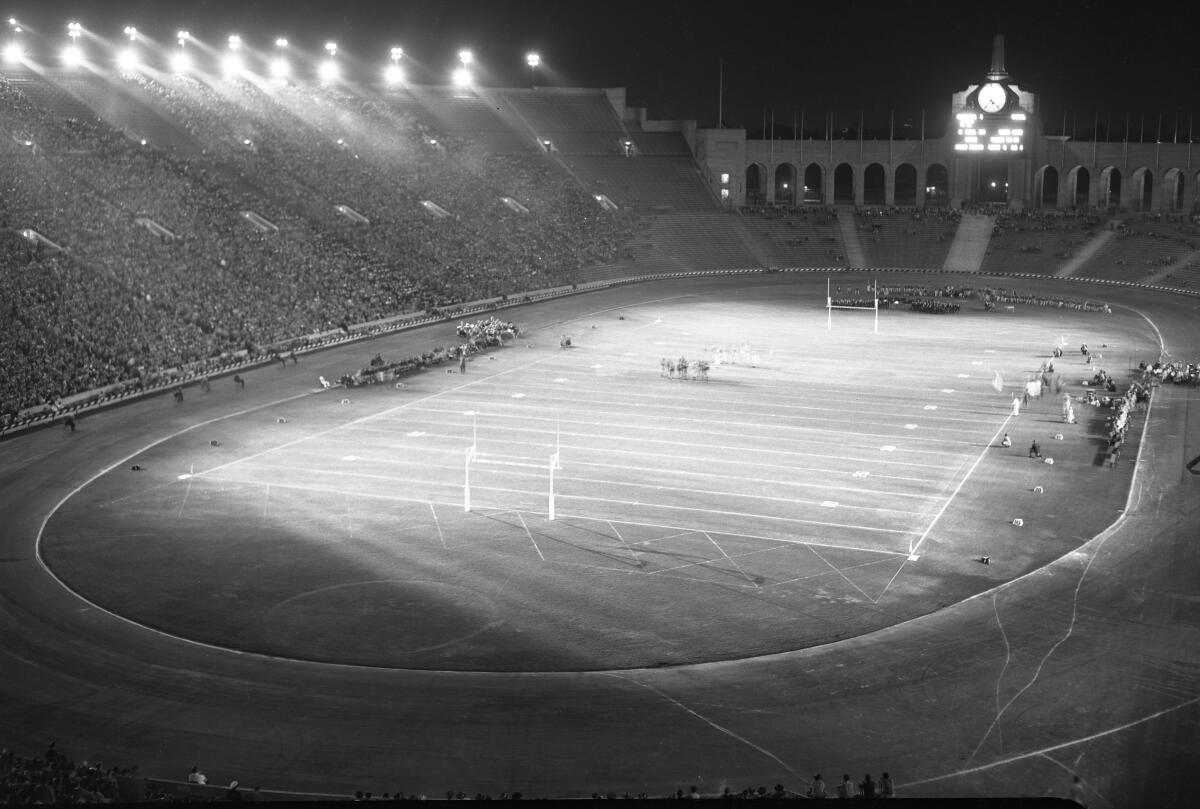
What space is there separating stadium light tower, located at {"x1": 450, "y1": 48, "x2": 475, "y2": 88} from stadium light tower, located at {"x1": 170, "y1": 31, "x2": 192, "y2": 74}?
2794 centimetres

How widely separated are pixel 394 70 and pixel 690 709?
107 m

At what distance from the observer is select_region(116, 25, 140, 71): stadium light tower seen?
317 feet

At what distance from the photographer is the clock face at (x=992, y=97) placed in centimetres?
10850

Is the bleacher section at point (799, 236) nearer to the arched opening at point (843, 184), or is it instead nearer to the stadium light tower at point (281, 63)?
the arched opening at point (843, 184)

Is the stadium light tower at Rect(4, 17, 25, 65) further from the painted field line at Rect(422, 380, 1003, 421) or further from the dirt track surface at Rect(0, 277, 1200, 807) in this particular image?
the dirt track surface at Rect(0, 277, 1200, 807)

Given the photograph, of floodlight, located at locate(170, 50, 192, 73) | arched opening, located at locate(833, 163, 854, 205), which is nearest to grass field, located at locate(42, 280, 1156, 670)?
floodlight, located at locate(170, 50, 192, 73)

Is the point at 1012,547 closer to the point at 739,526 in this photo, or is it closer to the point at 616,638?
the point at 739,526

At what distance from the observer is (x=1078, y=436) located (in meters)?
43.1

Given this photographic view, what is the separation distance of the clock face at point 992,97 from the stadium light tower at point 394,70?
5491 centimetres

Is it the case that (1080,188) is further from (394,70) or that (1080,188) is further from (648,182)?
(394,70)

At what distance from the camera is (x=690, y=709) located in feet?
71.2

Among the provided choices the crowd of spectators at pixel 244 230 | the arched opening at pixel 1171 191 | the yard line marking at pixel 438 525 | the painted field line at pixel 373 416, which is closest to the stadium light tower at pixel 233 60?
the crowd of spectators at pixel 244 230

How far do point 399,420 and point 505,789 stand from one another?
2851 cm

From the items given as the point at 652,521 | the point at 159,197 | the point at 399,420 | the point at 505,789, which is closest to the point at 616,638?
the point at 505,789
